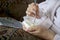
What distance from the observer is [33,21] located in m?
0.80

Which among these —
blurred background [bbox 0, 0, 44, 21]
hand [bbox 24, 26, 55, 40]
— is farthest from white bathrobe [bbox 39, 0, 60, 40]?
blurred background [bbox 0, 0, 44, 21]

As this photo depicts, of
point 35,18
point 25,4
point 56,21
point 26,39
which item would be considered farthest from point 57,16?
point 25,4

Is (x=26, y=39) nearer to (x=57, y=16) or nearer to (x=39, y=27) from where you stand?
(x=39, y=27)

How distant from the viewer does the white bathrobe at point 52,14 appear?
73 centimetres

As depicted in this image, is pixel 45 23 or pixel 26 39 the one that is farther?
pixel 45 23

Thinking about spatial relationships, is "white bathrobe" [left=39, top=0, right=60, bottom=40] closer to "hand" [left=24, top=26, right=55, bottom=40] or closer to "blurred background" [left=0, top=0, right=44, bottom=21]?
"hand" [left=24, top=26, right=55, bottom=40]

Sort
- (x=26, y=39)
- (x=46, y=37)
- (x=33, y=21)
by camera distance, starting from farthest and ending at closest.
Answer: (x=33, y=21) < (x=46, y=37) < (x=26, y=39)

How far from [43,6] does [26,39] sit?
40 cm

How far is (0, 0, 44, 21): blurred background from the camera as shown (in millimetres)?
1374

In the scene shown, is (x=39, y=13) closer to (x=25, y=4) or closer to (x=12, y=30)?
(x=12, y=30)

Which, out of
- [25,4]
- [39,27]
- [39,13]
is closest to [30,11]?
[39,13]

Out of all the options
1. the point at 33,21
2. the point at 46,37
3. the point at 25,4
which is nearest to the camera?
the point at 46,37

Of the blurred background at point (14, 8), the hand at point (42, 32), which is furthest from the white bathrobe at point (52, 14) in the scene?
the blurred background at point (14, 8)

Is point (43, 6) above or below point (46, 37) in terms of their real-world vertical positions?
above
